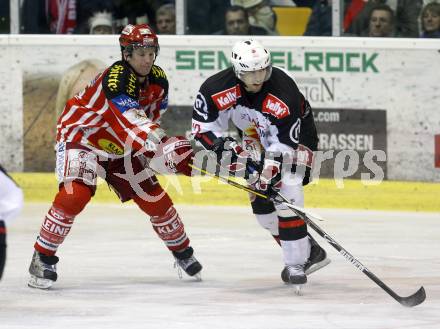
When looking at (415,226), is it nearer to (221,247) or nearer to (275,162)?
(221,247)

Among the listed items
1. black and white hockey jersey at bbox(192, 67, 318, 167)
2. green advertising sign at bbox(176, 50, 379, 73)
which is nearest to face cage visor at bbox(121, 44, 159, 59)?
black and white hockey jersey at bbox(192, 67, 318, 167)

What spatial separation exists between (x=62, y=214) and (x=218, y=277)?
871 mm

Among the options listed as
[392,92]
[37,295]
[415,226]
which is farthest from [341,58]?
[37,295]

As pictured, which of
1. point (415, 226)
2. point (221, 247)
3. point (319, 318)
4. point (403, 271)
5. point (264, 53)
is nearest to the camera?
point (319, 318)

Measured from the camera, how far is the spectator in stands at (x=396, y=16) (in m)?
9.41

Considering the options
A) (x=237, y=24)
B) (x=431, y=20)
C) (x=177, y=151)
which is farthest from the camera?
(x=237, y=24)

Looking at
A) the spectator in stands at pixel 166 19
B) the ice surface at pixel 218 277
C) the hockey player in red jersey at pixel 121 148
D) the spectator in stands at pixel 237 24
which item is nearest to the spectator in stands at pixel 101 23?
the spectator in stands at pixel 166 19

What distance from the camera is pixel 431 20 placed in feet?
30.7

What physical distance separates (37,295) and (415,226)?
274 cm

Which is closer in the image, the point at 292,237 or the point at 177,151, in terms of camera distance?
the point at 292,237

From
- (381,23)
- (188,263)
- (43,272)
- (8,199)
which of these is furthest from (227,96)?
(381,23)

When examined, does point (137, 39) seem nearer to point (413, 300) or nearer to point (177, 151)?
point (177, 151)

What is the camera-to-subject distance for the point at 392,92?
932cm

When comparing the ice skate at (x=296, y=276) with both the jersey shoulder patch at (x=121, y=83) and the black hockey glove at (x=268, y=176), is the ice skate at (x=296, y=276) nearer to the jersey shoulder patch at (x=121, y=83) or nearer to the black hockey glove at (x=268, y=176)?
the black hockey glove at (x=268, y=176)
